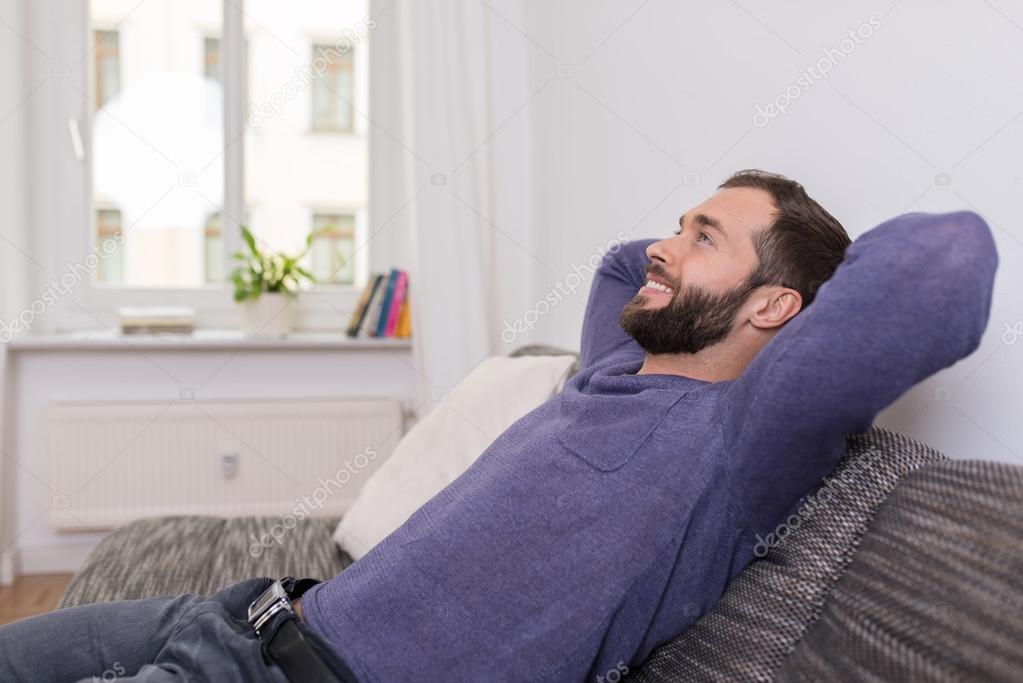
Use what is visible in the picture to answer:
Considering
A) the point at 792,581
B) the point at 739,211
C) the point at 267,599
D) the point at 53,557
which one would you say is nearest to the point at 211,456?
the point at 53,557

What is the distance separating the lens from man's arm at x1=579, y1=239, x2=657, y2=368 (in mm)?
1507

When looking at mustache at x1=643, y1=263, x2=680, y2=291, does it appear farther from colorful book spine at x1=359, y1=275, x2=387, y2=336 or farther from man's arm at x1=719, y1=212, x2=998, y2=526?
colorful book spine at x1=359, y1=275, x2=387, y2=336

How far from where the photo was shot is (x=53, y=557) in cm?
319

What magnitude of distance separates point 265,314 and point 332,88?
0.94 metres

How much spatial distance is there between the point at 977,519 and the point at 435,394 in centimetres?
239

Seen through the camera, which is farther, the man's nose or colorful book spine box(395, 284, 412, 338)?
colorful book spine box(395, 284, 412, 338)

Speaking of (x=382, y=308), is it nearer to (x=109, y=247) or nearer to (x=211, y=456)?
(x=211, y=456)

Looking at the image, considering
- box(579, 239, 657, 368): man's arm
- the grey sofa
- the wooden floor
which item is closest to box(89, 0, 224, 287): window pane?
the wooden floor

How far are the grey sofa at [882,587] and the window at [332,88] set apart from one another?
2837 millimetres

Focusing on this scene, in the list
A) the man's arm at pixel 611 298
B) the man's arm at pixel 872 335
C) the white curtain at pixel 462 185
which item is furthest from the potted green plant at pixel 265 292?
the man's arm at pixel 872 335

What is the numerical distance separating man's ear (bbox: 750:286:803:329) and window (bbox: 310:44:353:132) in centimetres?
263

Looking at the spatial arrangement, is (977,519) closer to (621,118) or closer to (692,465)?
(692,465)

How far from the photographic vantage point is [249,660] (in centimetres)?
106

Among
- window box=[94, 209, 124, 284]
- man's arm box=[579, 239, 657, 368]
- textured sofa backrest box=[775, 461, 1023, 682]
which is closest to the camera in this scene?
textured sofa backrest box=[775, 461, 1023, 682]
